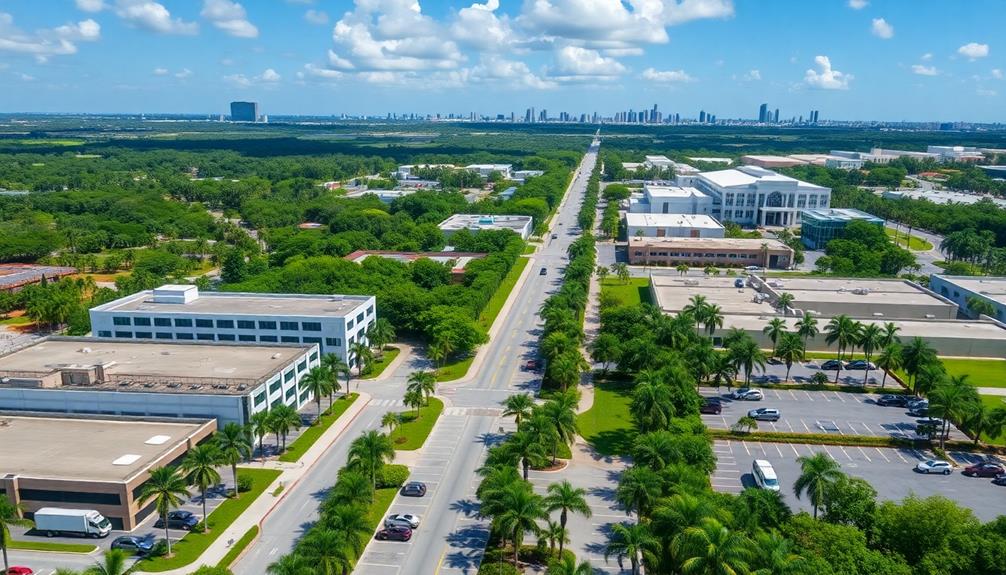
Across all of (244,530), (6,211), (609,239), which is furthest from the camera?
(6,211)

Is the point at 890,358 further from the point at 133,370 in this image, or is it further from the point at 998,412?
the point at 133,370

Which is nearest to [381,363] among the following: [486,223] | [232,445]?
[232,445]

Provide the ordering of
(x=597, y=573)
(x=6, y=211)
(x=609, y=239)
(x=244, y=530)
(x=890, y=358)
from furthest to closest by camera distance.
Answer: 1. (x=6, y=211)
2. (x=609, y=239)
3. (x=890, y=358)
4. (x=244, y=530)
5. (x=597, y=573)

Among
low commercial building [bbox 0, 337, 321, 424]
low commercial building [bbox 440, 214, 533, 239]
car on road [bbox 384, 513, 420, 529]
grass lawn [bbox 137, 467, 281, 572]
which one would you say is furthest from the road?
low commercial building [bbox 440, 214, 533, 239]

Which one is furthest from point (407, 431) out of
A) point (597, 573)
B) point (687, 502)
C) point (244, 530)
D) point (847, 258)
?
point (847, 258)

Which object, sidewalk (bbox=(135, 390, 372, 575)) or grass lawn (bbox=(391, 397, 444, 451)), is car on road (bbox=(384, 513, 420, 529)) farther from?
grass lawn (bbox=(391, 397, 444, 451))

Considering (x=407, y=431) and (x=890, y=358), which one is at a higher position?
(x=890, y=358)

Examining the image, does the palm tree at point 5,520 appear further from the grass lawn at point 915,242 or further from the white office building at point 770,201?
the white office building at point 770,201

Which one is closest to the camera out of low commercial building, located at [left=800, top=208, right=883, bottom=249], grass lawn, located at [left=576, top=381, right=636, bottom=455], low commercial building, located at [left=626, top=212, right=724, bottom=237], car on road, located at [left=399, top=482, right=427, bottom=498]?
car on road, located at [left=399, top=482, right=427, bottom=498]

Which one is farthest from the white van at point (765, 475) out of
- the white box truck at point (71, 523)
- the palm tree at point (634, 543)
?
the white box truck at point (71, 523)
